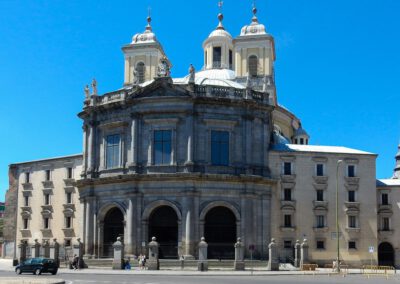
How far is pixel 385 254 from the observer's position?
63.8 metres

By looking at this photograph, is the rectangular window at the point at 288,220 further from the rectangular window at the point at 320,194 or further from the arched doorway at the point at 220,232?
the arched doorway at the point at 220,232

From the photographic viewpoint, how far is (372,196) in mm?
61531

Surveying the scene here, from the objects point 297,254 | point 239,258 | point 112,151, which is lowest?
point 239,258

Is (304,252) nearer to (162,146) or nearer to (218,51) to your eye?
(162,146)

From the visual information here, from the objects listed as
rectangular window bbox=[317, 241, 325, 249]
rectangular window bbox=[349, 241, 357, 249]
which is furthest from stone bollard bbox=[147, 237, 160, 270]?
rectangular window bbox=[349, 241, 357, 249]

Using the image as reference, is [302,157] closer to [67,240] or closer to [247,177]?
[247,177]

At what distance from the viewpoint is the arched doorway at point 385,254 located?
63406 mm

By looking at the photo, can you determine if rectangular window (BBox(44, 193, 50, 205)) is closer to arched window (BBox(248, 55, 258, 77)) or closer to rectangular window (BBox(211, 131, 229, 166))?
rectangular window (BBox(211, 131, 229, 166))

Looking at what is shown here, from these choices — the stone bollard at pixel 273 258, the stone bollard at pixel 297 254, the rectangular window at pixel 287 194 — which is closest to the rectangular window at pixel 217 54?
the rectangular window at pixel 287 194

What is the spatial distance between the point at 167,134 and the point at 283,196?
496 inches

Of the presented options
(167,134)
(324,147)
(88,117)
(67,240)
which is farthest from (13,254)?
(324,147)

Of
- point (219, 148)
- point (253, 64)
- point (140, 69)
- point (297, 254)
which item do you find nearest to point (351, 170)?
point (297, 254)

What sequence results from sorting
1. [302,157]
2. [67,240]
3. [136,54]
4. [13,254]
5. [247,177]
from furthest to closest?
[136,54] → [13,254] → [67,240] → [302,157] → [247,177]

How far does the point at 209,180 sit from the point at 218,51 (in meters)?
31.5
